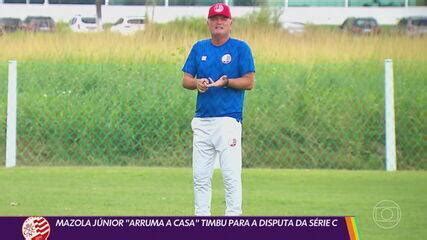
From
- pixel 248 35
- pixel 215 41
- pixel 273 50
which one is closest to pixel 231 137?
pixel 215 41

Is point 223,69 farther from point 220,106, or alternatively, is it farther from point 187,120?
point 187,120

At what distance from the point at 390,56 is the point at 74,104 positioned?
5362 millimetres

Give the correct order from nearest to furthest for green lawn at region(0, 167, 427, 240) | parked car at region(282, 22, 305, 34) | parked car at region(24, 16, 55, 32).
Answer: green lawn at region(0, 167, 427, 240) < parked car at region(24, 16, 55, 32) < parked car at region(282, 22, 305, 34)

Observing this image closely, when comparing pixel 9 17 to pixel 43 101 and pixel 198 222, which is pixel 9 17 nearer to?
pixel 43 101

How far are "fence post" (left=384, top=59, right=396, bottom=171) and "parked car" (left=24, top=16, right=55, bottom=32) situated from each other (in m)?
7.92

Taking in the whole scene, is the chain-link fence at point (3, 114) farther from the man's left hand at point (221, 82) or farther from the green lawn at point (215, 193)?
the man's left hand at point (221, 82)

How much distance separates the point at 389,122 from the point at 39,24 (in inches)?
483

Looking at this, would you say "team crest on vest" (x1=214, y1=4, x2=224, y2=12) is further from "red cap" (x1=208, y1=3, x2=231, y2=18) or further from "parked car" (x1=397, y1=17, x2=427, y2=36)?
"parked car" (x1=397, y1=17, x2=427, y2=36)

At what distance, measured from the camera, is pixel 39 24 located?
25016 mm

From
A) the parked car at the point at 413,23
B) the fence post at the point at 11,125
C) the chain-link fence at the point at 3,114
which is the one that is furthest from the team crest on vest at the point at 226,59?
the parked car at the point at 413,23

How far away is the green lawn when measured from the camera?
419 inches

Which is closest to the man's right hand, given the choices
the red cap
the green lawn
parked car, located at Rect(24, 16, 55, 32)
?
the red cap

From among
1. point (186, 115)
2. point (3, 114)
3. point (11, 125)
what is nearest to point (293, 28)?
point (186, 115)

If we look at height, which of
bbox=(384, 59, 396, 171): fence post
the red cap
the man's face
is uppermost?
the red cap
